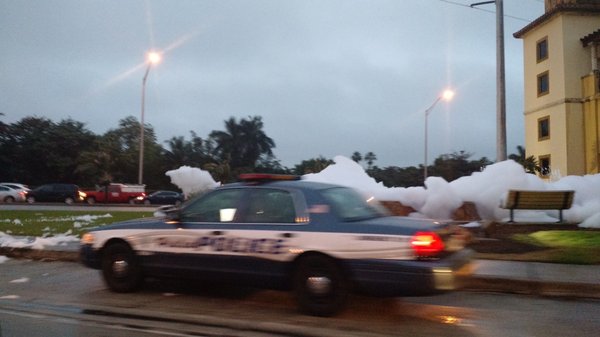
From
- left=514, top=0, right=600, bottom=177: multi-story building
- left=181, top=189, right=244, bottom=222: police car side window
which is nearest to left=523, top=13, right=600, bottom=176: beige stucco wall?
left=514, top=0, right=600, bottom=177: multi-story building

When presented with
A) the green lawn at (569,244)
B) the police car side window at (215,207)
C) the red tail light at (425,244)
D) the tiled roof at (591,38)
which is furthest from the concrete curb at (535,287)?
the tiled roof at (591,38)

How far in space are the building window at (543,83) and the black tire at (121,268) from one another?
32.9 m

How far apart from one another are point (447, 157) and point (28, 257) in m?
33.8

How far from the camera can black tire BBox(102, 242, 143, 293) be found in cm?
728

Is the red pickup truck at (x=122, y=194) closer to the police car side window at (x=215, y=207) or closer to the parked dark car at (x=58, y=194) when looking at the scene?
the parked dark car at (x=58, y=194)

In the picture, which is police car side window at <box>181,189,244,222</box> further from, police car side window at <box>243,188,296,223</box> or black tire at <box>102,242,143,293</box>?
black tire at <box>102,242,143,293</box>

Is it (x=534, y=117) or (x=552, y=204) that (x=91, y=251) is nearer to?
(x=552, y=204)

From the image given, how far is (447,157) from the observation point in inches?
1596

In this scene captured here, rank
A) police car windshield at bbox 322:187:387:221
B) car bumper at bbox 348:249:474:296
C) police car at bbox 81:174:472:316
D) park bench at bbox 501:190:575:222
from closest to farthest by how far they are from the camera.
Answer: car bumper at bbox 348:249:474:296 → police car at bbox 81:174:472:316 → police car windshield at bbox 322:187:387:221 → park bench at bbox 501:190:575:222

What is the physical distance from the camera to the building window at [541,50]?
114 ft

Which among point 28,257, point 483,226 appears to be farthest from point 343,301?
point 28,257

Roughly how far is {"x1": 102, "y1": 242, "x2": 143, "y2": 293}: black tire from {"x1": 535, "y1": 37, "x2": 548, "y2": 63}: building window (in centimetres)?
3338

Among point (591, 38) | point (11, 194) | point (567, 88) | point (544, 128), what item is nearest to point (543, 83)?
point (567, 88)

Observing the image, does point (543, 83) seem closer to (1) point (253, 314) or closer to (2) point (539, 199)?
(2) point (539, 199)
